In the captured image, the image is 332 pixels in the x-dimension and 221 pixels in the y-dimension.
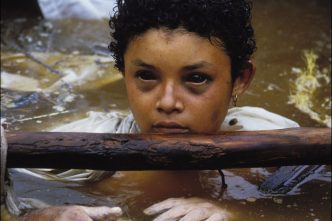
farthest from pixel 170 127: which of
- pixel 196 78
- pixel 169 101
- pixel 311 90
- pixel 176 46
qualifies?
pixel 311 90

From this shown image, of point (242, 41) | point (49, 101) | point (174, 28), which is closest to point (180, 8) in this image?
point (174, 28)

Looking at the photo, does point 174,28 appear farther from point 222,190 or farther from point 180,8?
point 222,190

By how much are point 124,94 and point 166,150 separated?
2180 mm

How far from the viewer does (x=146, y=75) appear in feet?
8.45

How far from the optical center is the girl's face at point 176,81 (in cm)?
247

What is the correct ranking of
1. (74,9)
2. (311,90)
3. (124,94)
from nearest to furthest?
(124,94)
(311,90)
(74,9)

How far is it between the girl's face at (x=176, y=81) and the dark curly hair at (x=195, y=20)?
0.15 feet

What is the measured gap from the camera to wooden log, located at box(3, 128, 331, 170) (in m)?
2.13

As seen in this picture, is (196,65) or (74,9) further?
(74,9)

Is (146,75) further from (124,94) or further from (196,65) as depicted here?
(124,94)

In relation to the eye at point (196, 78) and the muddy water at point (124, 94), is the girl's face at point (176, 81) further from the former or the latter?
the muddy water at point (124, 94)

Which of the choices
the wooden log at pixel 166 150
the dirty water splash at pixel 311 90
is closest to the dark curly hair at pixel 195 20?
the wooden log at pixel 166 150

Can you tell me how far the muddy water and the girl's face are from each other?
0.35 m

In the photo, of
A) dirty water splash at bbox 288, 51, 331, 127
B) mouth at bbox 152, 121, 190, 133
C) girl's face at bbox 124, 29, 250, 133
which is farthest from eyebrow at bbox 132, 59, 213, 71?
dirty water splash at bbox 288, 51, 331, 127
